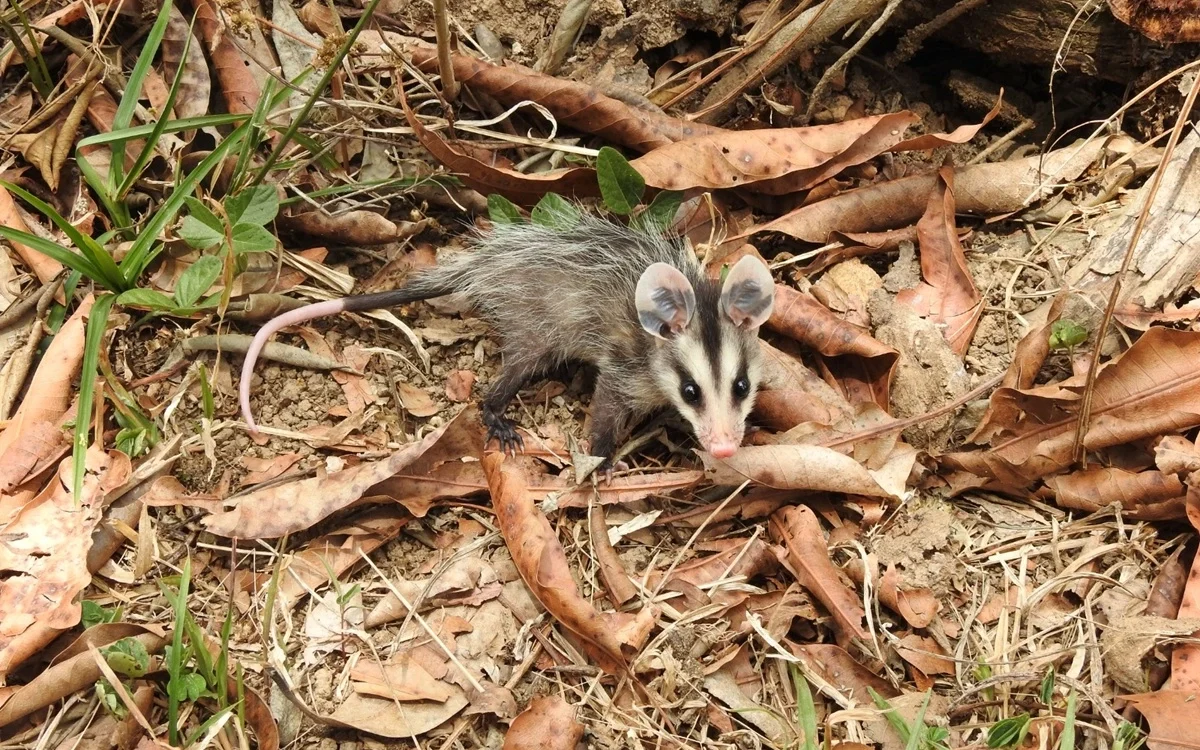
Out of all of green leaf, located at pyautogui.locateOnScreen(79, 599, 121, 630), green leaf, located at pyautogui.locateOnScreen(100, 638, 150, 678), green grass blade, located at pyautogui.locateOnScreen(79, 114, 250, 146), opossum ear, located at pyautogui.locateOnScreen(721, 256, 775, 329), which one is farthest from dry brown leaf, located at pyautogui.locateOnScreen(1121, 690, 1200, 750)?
green grass blade, located at pyautogui.locateOnScreen(79, 114, 250, 146)

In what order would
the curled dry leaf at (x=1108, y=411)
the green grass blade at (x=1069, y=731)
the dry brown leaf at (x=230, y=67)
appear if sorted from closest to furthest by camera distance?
the green grass blade at (x=1069, y=731), the curled dry leaf at (x=1108, y=411), the dry brown leaf at (x=230, y=67)

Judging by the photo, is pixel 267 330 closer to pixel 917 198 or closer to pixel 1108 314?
pixel 917 198

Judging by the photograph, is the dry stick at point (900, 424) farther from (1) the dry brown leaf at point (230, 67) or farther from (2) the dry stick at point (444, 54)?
(1) the dry brown leaf at point (230, 67)

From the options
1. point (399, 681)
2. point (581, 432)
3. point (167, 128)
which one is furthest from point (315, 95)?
point (399, 681)

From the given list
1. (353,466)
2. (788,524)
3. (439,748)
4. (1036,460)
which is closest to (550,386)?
(353,466)

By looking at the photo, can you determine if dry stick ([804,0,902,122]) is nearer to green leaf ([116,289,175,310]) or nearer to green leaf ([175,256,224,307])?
green leaf ([175,256,224,307])

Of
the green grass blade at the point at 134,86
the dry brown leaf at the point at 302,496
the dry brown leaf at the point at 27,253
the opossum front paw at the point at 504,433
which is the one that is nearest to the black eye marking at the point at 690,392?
the opossum front paw at the point at 504,433
